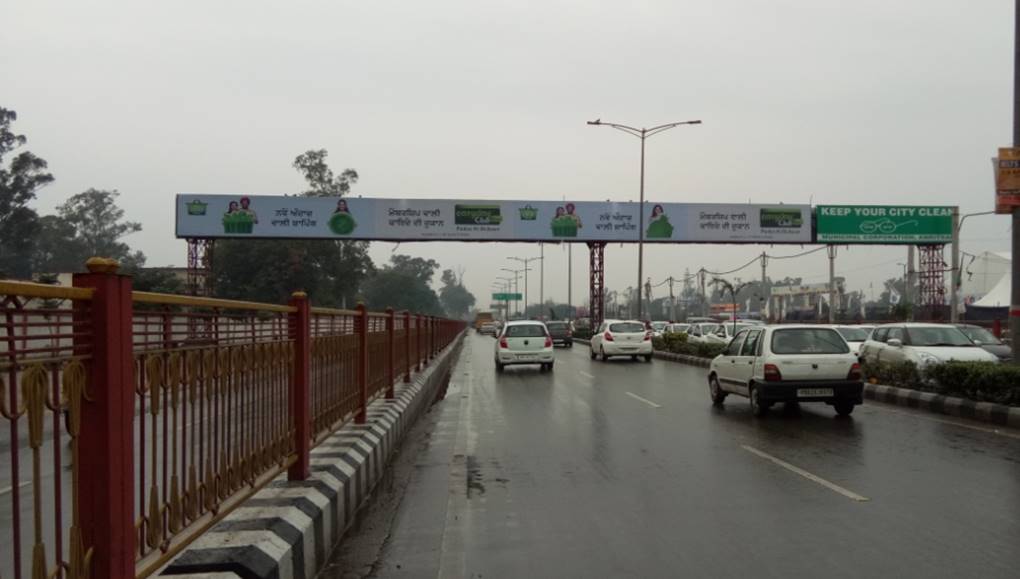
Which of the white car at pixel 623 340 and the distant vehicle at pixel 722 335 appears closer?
the white car at pixel 623 340

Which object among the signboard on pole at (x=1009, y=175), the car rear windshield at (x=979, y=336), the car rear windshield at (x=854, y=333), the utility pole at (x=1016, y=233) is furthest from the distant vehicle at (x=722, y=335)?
the signboard on pole at (x=1009, y=175)

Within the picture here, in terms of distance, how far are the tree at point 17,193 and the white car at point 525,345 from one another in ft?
101

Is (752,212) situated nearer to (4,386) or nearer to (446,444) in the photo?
(446,444)

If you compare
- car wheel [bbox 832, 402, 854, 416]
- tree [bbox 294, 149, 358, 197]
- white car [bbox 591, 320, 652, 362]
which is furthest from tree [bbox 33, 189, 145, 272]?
car wheel [bbox 832, 402, 854, 416]

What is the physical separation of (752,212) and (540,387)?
1045 inches

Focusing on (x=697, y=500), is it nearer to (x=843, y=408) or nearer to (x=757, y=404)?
(x=757, y=404)

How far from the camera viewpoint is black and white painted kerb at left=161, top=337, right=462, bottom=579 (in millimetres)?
3939

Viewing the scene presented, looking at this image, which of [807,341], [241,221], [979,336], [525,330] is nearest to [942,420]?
[807,341]

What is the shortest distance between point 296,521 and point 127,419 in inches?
73.4

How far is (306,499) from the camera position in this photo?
5.25 metres

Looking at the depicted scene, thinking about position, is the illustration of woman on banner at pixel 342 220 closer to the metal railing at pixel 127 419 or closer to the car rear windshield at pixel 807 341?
the car rear windshield at pixel 807 341

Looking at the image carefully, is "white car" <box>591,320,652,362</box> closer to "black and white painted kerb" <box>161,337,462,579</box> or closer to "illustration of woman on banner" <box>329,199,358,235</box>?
"illustration of woman on banner" <box>329,199,358,235</box>

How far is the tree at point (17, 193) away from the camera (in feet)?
136

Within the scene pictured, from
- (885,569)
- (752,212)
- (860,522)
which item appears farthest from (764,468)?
(752,212)
